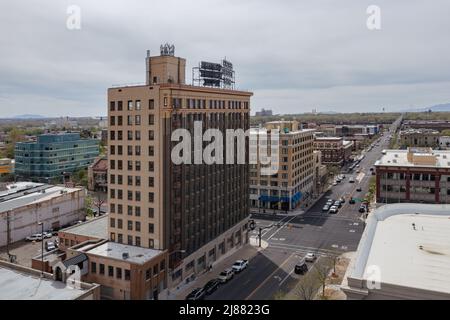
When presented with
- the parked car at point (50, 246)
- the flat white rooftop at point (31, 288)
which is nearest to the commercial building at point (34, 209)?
the parked car at point (50, 246)

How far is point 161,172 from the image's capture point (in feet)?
139

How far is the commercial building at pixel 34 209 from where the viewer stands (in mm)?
62031

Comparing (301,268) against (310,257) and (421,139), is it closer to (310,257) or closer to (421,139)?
(310,257)

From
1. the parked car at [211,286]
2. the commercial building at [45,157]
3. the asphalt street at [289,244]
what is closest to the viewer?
the parked car at [211,286]

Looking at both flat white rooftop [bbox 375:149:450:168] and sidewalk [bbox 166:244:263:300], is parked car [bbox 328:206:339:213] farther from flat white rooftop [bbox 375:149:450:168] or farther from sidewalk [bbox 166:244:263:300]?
sidewalk [bbox 166:244:263:300]

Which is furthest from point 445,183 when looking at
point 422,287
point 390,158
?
point 422,287

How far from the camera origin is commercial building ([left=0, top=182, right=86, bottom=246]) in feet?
204

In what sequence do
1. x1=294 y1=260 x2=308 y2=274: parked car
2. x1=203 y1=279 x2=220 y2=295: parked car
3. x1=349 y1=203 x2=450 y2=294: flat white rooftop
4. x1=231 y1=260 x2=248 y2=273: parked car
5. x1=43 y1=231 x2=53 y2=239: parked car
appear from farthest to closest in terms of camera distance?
x1=43 y1=231 x2=53 y2=239: parked car, x1=231 y1=260 x2=248 y2=273: parked car, x1=294 y1=260 x2=308 y2=274: parked car, x1=203 y1=279 x2=220 y2=295: parked car, x1=349 y1=203 x2=450 y2=294: flat white rooftop

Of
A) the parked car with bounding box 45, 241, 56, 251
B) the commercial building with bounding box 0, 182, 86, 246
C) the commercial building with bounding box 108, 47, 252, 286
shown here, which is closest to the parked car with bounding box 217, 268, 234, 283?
the commercial building with bounding box 108, 47, 252, 286

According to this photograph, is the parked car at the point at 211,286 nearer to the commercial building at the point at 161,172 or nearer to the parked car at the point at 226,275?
the parked car at the point at 226,275

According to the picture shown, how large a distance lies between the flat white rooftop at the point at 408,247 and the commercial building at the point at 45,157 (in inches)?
3983

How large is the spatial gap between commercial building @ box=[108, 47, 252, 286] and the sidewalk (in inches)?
41.7
